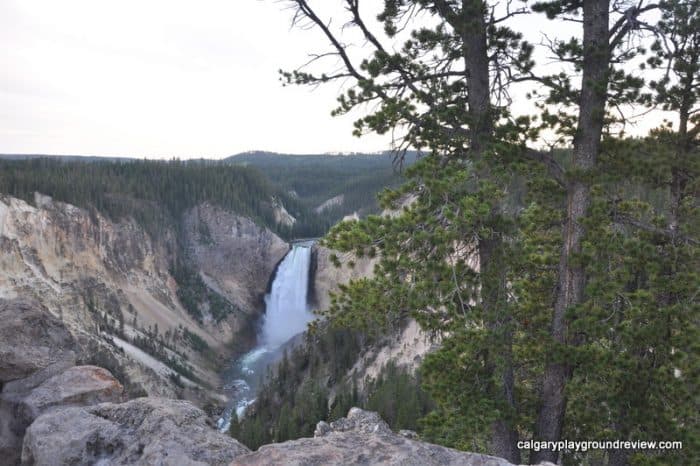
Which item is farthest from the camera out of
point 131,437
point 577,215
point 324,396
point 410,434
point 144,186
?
point 144,186

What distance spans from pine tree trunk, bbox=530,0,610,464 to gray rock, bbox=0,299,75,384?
7404 mm

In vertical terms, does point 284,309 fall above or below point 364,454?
below

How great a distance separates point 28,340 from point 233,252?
7388 cm

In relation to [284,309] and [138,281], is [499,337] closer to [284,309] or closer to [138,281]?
[138,281]

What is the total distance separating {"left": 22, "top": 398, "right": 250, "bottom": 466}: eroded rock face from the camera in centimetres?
519

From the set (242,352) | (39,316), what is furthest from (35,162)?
(39,316)

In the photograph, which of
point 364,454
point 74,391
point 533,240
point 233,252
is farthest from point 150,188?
point 364,454

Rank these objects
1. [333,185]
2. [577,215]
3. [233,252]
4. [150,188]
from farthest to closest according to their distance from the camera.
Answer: [333,185] < [150,188] < [233,252] < [577,215]

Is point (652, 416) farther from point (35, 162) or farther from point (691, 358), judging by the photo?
point (35, 162)

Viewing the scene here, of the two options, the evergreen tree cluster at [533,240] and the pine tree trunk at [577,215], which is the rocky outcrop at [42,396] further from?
the pine tree trunk at [577,215]

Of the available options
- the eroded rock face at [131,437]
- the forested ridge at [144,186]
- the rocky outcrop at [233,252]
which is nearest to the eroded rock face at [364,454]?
the eroded rock face at [131,437]

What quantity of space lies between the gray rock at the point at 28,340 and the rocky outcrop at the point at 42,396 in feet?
0.74

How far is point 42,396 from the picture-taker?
729 centimetres

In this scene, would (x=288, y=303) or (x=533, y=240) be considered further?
(x=288, y=303)
